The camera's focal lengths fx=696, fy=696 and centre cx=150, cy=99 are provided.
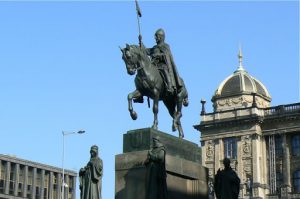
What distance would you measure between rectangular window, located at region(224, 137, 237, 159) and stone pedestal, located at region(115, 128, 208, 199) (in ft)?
224

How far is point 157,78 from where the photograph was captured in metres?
20.7

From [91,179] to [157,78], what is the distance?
3615mm

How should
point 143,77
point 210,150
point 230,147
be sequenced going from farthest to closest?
point 210,150 → point 230,147 → point 143,77

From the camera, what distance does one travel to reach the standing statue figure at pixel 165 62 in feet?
69.4

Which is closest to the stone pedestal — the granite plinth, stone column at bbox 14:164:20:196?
the granite plinth

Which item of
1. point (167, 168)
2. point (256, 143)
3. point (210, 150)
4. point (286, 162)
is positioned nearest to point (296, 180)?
point (286, 162)

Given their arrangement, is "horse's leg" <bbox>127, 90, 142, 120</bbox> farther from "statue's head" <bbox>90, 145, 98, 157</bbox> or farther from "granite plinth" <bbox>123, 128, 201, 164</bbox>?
"statue's head" <bbox>90, 145, 98, 157</bbox>

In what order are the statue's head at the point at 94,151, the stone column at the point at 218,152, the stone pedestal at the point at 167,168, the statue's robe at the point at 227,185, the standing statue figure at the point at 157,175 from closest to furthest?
the standing statue figure at the point at 157,175 → the stone pedestal at the point at 167,168 → the statue's head at the point at 94,151 → the statue's robe at the point at 227,185 → the stone column at the point at 218,152

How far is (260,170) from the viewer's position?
286 feet

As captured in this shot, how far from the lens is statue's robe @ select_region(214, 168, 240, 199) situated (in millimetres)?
20734

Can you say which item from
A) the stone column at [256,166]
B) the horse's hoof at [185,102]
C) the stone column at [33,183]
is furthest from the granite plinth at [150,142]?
the stone column at [33,183]

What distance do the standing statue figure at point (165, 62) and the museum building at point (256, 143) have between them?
65304 millimetres

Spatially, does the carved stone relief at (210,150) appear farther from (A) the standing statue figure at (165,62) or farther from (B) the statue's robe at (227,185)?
(B) the statue's robe at (227,185)

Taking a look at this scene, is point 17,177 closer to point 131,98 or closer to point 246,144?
point 246,144
